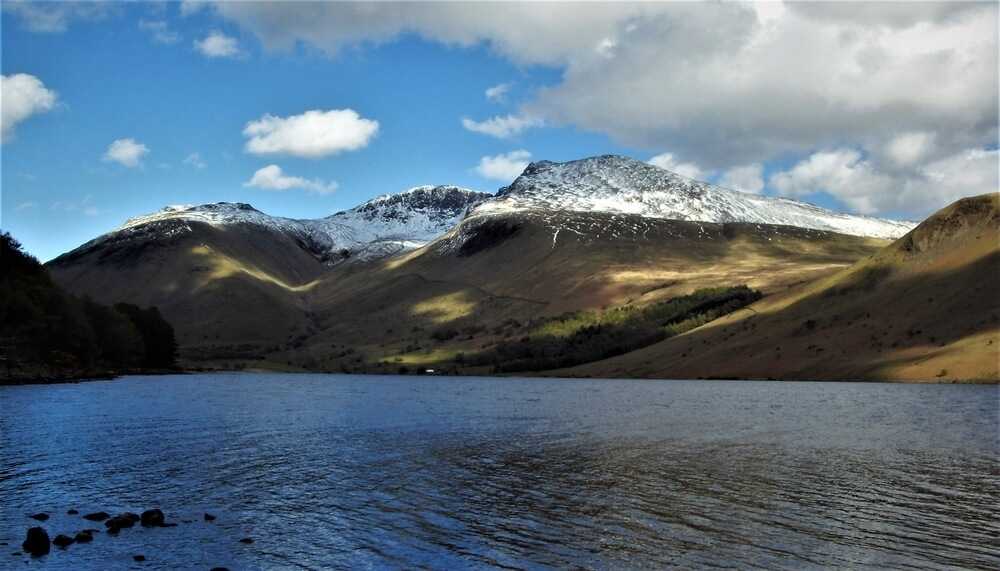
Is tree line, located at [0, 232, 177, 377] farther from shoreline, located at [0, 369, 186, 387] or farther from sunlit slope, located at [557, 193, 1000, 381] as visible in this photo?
sunlit slope, located at [557, 193, 1000, 381]

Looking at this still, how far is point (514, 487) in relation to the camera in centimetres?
4634

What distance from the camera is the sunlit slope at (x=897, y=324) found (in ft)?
470

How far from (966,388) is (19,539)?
126 metres

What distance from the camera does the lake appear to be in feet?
105

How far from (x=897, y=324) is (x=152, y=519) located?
15635 cm

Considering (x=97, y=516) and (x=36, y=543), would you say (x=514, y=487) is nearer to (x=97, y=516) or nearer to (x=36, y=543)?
(x=97, y=516)

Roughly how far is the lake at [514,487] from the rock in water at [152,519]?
3.56ft

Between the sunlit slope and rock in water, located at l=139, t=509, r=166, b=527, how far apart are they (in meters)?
130

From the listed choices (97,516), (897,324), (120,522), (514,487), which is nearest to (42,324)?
(97,516)

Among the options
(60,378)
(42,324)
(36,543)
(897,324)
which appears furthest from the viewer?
(897,324)

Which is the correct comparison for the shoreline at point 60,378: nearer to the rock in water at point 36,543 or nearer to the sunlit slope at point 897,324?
the sunlit slope at point 897,324

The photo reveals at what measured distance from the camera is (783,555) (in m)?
31.3

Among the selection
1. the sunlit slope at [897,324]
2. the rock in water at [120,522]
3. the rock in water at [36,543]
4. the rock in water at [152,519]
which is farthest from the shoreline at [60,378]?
the rock in water at [36,543]

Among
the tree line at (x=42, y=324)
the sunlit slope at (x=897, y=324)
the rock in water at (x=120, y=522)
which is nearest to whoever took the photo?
the rock in water at (x=120, y=522)
